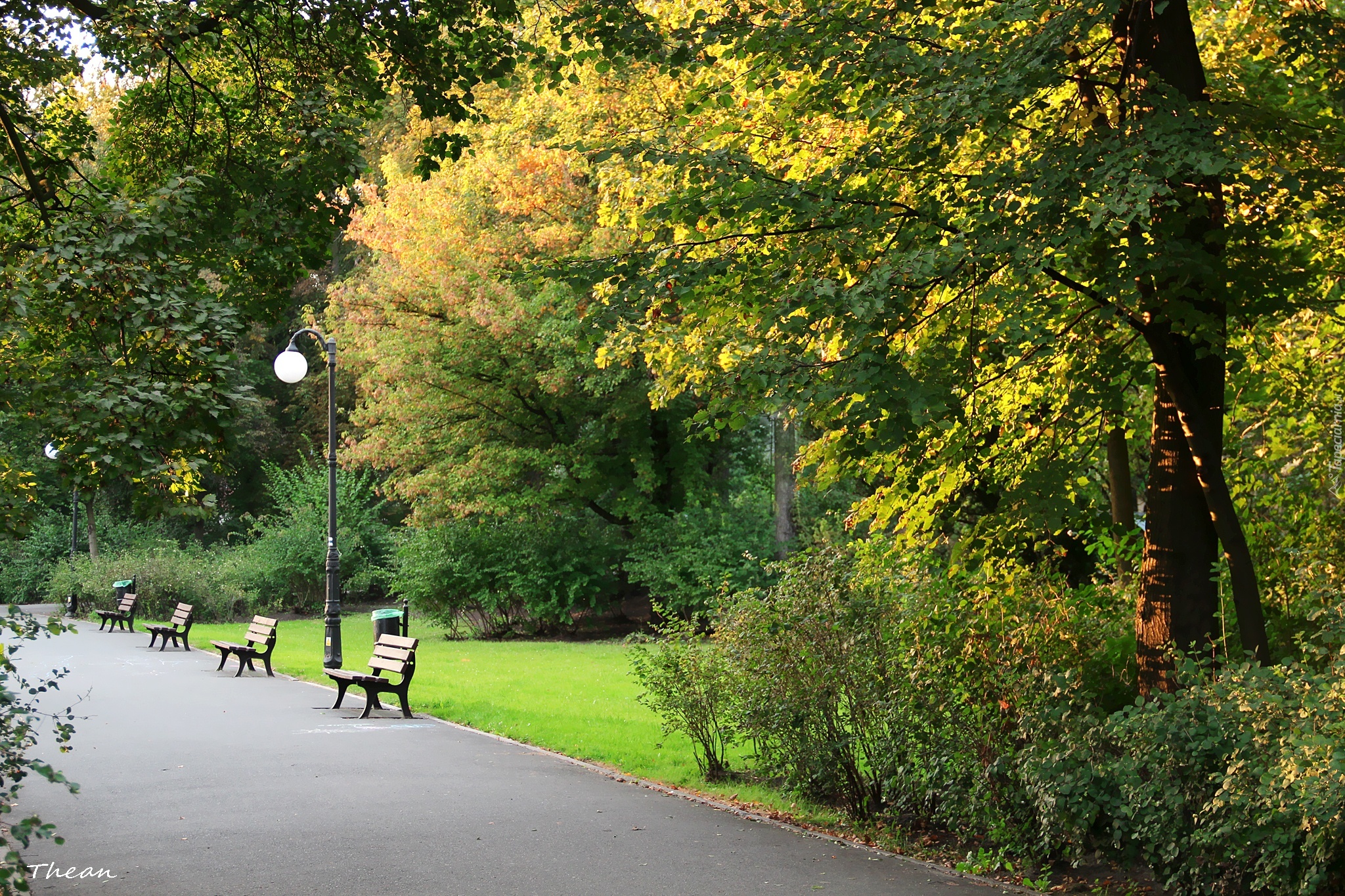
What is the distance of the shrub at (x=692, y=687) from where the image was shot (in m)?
9.70

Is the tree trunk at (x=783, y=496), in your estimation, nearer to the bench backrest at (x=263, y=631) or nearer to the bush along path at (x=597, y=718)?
the bush along path at (x=597, y=718)

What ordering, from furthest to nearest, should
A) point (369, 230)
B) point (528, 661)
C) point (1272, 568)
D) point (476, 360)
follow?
point (369, 230) → point (476, 360) → point (528, 661) → point (1272, 568)

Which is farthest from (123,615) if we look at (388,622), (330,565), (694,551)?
(694,551)

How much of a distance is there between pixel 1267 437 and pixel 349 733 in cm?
947

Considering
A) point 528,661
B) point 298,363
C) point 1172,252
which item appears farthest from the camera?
point 528,661

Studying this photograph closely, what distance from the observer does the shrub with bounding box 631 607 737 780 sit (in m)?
9.70

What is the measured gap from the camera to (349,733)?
42.7 ft

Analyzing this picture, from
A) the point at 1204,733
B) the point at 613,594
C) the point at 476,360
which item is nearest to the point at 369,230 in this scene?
the point at 476,360

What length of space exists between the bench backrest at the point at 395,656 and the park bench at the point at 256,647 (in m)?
4.87

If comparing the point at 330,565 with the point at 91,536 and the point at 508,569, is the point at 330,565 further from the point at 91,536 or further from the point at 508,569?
the point at 91,536

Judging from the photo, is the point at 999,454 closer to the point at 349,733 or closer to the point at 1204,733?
the point at 1204,733

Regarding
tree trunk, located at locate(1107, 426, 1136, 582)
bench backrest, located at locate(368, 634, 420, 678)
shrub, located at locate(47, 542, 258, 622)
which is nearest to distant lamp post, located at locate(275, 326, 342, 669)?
bench backrest, located at locate(368, 634, 420, 678)

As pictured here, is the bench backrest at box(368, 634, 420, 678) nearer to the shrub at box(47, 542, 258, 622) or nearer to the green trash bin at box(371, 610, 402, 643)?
the green trash bin at box(371, 610, 402, 643)

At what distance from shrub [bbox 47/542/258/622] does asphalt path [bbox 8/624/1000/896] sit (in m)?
21.8
